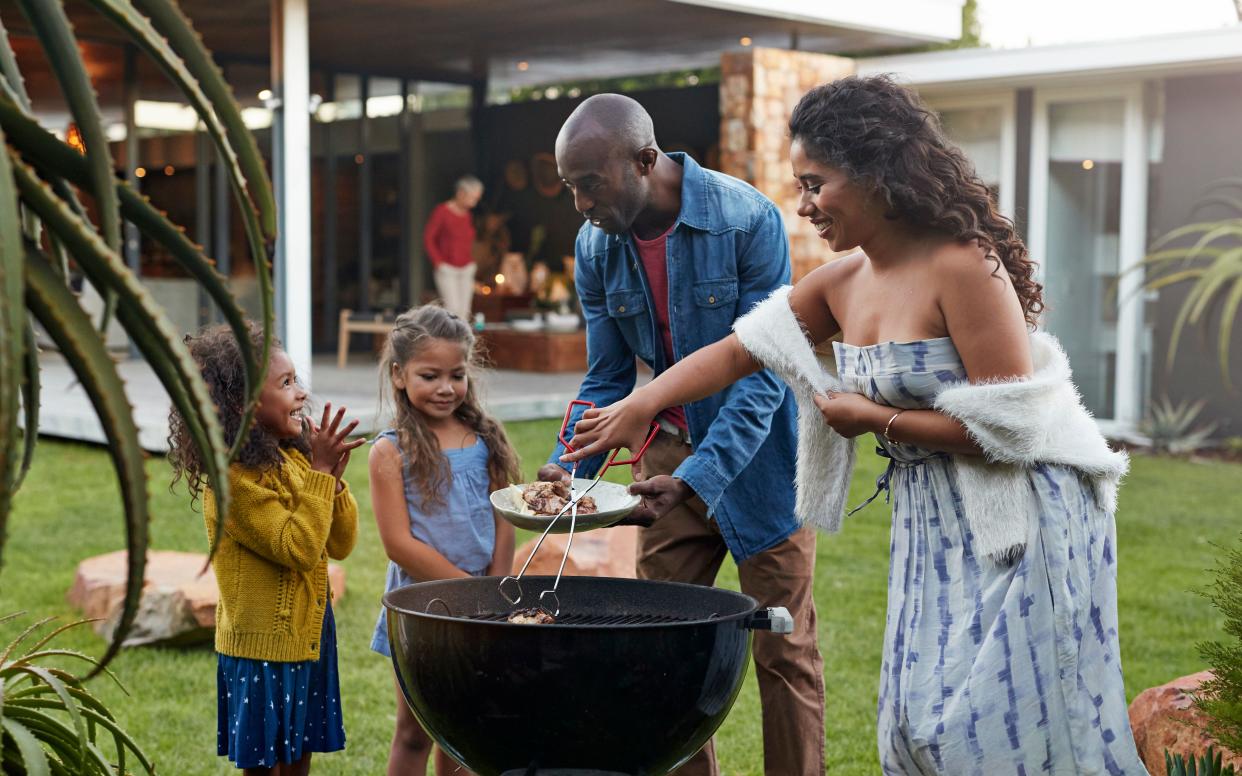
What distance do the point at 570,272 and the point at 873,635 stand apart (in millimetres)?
10522

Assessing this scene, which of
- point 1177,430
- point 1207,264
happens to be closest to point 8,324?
point 1177,430

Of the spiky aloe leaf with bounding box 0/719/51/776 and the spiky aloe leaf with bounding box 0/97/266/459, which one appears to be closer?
the spiky aloe leaf with bounding box 0/97/266/459

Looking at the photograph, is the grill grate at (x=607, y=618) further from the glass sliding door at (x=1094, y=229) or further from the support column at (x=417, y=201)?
the support column at (x=417, y=201)

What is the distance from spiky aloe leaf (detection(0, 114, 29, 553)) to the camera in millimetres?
1078

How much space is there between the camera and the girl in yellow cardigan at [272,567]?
2947mm

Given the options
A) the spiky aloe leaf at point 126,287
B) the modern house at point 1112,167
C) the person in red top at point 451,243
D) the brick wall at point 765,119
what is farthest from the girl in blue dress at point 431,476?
the person in red top at point 451,243

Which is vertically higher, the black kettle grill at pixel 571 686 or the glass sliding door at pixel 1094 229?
the glass sliding door at pixel 1094 229

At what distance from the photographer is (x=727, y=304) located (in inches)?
126

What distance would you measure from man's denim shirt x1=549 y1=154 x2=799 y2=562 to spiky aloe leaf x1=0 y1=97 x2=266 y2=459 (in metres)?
1.72

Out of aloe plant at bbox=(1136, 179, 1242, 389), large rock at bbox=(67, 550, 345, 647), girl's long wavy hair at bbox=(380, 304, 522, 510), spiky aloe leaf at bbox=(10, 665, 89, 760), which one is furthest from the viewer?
aloe plant at bbox=(1136, 179, 1242, 389)

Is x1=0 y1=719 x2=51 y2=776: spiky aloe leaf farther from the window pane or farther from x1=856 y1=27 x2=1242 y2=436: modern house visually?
the window pane

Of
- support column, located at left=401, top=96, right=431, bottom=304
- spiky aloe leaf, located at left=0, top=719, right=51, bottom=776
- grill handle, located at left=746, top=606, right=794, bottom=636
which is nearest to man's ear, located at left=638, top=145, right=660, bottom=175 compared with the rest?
grill handle, located at left=746, top=606, right=794, bottom=636

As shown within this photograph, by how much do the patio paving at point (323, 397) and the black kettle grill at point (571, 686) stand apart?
5278mm

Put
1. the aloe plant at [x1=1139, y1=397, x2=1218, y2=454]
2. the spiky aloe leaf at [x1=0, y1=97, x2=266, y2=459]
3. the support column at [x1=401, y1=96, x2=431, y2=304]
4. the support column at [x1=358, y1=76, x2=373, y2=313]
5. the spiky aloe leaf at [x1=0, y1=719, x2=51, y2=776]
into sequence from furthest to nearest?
1. the support column at [x1=401, y1=96, x2=431, y2=304]
2. the support column at [x1=358, y1=76, x2=373, y2=313]
3. the aloe plant at [x1=1139, y1=397, x2=1218, y2=454]
4. the spiky aloe leaf at [x1=0, y1=719, x2=51, y2=776]
5. the spiky aloe leaf at [x1=0, y1=97, x2=266, y2=459]
